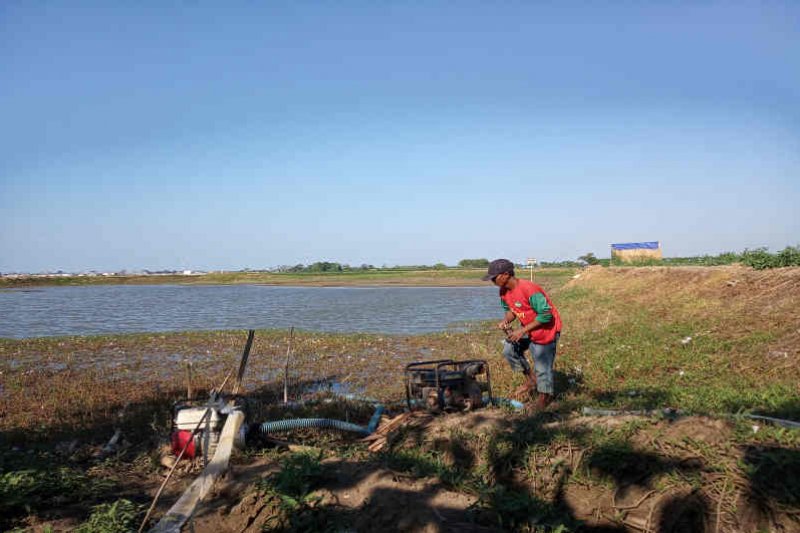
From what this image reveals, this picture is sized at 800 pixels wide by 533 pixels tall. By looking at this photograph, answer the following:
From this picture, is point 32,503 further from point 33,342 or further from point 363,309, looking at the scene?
point 363,309

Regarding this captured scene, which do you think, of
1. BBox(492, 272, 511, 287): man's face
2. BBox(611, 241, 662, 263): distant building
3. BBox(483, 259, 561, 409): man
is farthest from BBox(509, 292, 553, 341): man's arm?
BBox(611, 241, 662, 263): distant building

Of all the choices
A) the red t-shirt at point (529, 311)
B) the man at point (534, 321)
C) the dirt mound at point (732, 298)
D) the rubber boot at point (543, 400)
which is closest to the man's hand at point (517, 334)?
the man at point (534, 321)

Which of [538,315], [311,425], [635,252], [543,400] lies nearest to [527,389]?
[543,400]

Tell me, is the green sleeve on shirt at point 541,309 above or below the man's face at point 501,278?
below

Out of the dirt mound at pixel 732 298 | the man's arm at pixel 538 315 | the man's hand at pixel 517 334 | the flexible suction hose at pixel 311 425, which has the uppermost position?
the man's arm at pixel 538 315

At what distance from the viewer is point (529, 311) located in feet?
21.2

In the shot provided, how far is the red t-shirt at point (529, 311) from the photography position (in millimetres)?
6344

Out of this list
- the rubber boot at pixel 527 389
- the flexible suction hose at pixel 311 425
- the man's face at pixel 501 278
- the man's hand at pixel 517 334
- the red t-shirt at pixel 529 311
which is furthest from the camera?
the rubber boot at pixel 527 389

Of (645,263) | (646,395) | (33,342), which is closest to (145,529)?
(646,395)

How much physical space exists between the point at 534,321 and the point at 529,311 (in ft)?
0.63

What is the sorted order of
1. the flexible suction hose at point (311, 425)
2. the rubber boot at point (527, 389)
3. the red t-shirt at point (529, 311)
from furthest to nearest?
the rubber boot at point (527, 389) → the red t-shirt at point (529, 311) → the flexible suction hose at point (311, 425)

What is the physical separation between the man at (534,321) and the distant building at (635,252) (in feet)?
134

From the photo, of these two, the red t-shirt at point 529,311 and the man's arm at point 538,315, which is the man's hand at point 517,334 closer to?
the man's arm at point 538,315

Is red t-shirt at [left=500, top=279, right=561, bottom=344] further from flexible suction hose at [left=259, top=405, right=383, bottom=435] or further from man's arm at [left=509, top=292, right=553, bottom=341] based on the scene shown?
flexible suction hose at [left=259, top=405, right=383, bottom=435]
